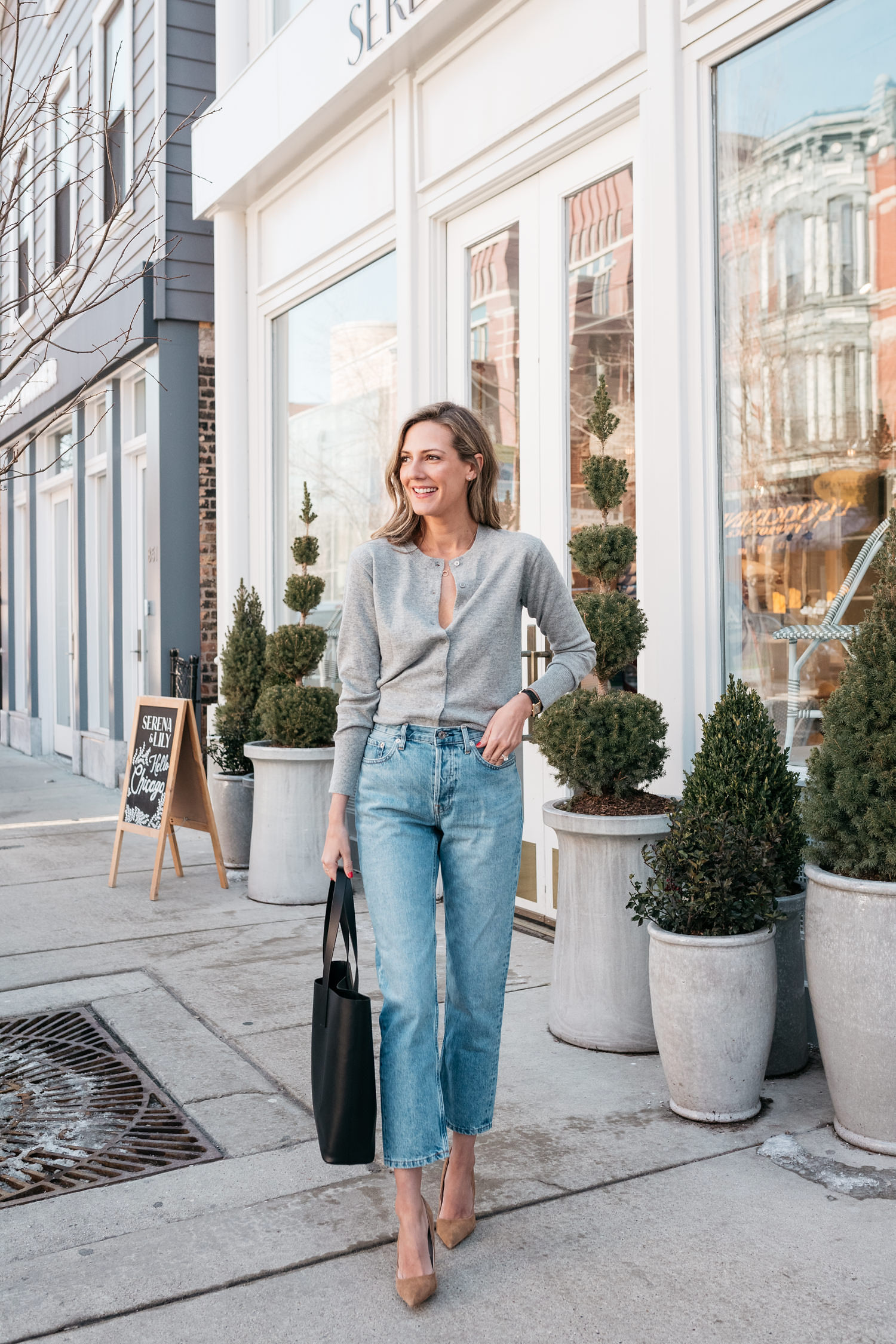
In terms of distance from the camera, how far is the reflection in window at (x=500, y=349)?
5883mm

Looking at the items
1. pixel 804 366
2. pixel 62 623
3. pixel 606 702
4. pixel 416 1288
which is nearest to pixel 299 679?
pixel 606 702

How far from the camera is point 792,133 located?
4328mm

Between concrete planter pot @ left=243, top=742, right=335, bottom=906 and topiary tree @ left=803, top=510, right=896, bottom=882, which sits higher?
topiary tree @ left=803, top=510, right=896, bottom=882

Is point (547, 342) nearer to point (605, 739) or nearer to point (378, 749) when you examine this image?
point (605, 739)

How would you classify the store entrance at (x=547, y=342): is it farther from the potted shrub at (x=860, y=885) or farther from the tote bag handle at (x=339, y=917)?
the tote bag handle at (x=339, y=917)

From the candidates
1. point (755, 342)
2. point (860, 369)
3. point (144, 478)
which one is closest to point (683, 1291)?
point (860, 369)

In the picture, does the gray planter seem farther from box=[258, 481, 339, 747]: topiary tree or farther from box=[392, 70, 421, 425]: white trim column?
box=[392, 70, 421, 425]: white trim column

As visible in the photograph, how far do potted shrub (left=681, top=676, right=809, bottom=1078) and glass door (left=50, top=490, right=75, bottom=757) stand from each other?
33.3ft

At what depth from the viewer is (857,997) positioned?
10.2 feet

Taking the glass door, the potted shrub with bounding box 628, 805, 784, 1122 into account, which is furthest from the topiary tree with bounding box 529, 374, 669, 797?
the glass door

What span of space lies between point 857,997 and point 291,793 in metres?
3.58

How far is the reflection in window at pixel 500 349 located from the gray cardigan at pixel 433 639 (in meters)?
3.04

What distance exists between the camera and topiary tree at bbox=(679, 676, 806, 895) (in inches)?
145

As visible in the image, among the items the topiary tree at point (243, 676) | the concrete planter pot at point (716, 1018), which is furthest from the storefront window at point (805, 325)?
the topiary tree at point (243, 676)
